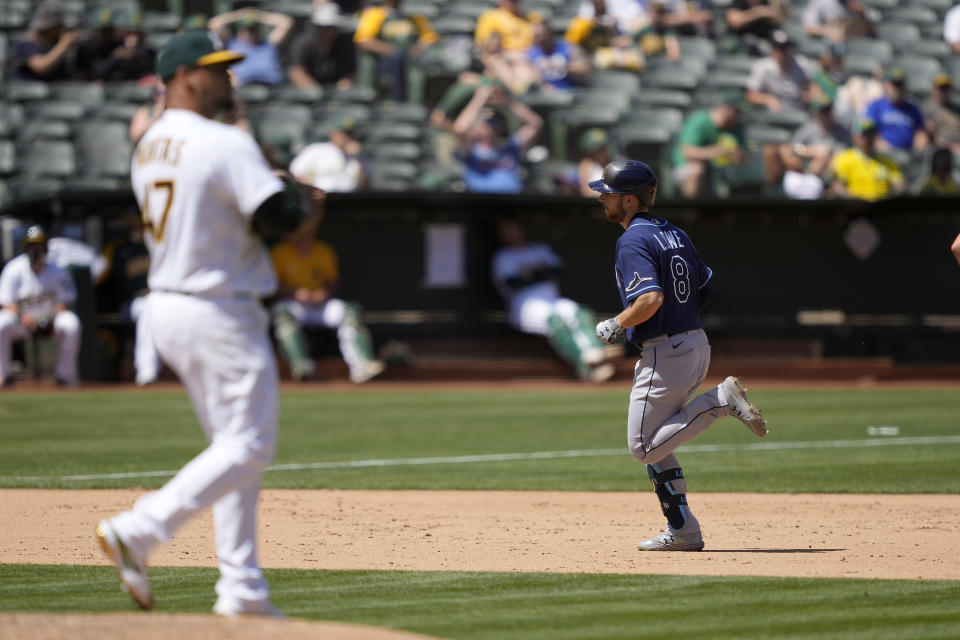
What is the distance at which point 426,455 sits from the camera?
35.4 feet

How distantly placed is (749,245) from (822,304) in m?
1.20

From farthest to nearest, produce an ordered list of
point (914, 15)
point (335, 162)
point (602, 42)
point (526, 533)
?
point (914, 15) → point (602, 42) → point (335, 162) → point (526, 533)

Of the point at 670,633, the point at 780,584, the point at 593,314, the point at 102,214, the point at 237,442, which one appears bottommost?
the point at 593,314

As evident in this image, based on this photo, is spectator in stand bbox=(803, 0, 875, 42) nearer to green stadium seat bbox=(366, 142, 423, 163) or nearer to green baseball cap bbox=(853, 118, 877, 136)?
green baseball cap bbox=(853, 118, 877, 136)

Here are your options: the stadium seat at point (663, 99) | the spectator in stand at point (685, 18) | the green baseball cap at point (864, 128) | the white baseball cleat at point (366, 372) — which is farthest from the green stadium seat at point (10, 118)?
the green baseball cap at point (864, 128)

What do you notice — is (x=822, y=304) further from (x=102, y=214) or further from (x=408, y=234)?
(x=102, y=214)

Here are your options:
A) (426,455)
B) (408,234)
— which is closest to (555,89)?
(408,234)

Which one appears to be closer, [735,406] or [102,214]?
[735,406]

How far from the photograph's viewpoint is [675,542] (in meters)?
6.44

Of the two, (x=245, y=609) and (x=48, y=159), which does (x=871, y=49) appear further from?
(x=245, y=609)

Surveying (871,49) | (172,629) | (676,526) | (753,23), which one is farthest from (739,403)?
(871,49)

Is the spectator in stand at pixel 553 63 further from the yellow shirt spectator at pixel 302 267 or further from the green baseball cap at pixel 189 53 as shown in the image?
the green baseball cap at pixel 189 53

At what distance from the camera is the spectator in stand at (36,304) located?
16766 mm

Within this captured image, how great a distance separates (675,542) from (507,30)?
14.1 m
